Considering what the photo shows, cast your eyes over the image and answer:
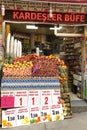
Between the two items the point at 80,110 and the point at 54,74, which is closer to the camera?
the point at 54,74

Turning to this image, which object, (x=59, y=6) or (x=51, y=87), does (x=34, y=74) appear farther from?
(x=59, y=6)

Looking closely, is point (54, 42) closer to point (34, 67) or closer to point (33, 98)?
point (34, 67)

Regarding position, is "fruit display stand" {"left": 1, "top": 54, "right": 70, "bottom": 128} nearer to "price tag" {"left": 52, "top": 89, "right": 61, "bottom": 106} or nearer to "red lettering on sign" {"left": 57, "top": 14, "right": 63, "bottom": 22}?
"price tag" {"left": 52, "top": 89, "right": 61, "bottom": 106}

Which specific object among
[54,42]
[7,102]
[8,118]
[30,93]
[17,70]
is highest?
[54,42]

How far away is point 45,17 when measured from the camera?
8320 millimetres

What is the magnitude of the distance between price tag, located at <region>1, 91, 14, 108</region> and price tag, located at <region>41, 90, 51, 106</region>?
757 millimetres

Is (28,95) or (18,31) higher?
(18,31)

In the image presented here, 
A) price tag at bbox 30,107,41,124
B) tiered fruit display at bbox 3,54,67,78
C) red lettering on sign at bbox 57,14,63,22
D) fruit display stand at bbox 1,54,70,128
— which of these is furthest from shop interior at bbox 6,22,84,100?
price tag at bbox 30,107,41,124

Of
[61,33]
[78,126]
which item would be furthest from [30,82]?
[61,33]

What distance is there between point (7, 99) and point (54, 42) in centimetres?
412

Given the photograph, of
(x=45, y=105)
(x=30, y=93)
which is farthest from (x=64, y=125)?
(x=30, y=93)

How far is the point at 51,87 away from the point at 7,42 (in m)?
1.93

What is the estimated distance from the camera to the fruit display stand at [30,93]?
6.74 m

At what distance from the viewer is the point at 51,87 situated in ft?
23.2
